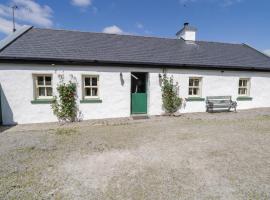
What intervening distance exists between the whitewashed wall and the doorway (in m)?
0.39

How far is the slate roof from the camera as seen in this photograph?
10234mm

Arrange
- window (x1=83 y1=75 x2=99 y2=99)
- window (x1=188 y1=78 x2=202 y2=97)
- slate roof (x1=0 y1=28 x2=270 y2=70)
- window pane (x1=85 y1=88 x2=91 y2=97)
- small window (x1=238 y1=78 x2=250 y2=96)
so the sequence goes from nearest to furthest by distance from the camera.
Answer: slate roof (x1=0 y1=28 x2=270 y2=70) < window (x1=83 y1=75 x2=99 y2=99) < window pane (x1=85 y1=88 x2=91 y2=97) < window (x1=188 y1=78 x2=202 y2=97) < small window (x1=238 y1=78 x2=250 y2=96)

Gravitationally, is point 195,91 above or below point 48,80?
below

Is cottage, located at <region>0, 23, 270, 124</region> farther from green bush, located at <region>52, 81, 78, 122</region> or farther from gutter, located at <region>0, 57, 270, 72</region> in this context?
green bush, located at <region>52, 81, 78, 122</region>

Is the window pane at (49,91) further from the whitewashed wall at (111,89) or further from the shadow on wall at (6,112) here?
the shadow on wall at (6,112)

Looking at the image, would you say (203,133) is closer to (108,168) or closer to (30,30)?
(108,168)

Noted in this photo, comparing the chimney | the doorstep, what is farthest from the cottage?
the chimney

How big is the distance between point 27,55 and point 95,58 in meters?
3.37

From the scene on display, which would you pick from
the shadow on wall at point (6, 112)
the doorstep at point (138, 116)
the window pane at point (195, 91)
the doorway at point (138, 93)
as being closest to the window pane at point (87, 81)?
the doorway at point (138, 93)

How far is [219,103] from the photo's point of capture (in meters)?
12.5

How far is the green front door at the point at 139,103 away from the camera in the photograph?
11617mm

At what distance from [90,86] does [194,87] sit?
6662mm

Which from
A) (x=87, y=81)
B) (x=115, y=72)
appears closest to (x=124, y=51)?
(x=115, y=72)

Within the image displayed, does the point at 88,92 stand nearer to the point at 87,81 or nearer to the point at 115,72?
the point at 87,81
